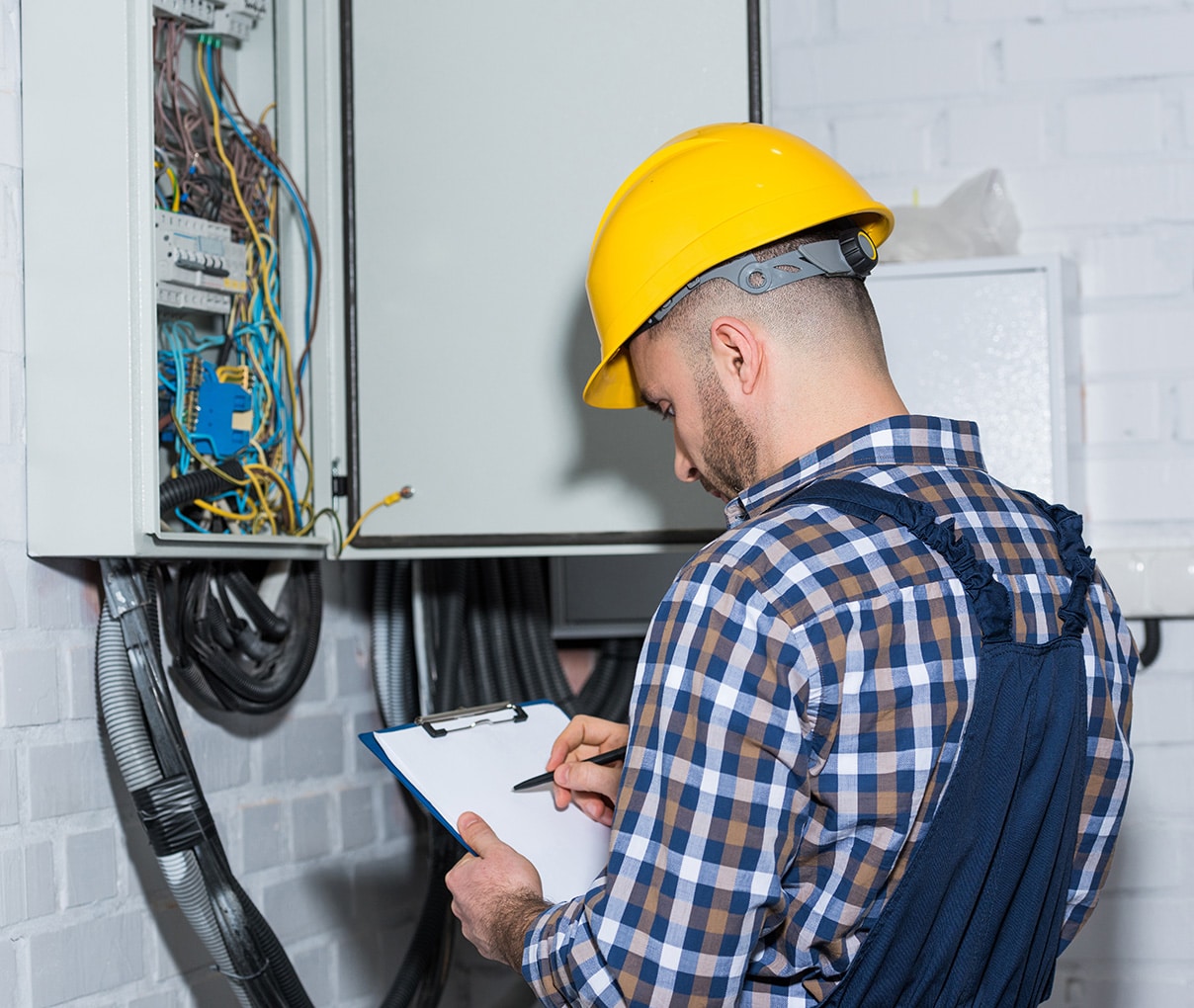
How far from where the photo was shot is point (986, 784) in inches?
34.8

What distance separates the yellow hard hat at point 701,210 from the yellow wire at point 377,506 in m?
0.49

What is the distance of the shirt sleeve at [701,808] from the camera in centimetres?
85

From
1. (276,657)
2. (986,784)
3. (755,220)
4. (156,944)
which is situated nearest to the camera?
(986,784)

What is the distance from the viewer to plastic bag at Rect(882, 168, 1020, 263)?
75.6 inches

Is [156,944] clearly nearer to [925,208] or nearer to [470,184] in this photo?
[470,184]

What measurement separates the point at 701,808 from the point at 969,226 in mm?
1330

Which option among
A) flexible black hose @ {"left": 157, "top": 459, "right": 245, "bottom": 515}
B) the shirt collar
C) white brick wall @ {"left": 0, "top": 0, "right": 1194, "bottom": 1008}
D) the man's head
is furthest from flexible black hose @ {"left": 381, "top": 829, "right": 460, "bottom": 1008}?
the shirt collar

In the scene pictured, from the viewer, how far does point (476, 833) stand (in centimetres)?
110

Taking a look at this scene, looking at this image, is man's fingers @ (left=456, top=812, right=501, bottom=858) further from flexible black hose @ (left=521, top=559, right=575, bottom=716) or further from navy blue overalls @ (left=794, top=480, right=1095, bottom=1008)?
flexible black hose @ (left=521, top=559, right=575, bottom=716)

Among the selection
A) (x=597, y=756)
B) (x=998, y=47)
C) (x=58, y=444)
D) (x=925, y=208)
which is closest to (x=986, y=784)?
(x=597, y=756)

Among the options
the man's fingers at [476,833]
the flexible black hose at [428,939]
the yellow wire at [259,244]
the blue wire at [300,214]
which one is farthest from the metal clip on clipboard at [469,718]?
the flexible black hose at [428,939]

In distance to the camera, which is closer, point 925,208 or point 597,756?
point 597,756

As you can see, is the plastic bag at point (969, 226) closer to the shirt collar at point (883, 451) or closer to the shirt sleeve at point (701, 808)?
the shirt collar at point (883, 451)

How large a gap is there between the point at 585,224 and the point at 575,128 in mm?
116
